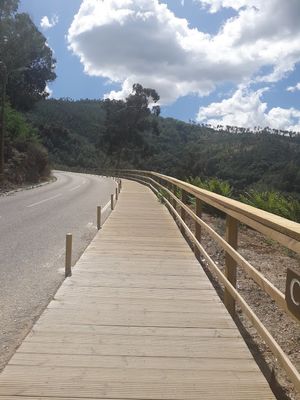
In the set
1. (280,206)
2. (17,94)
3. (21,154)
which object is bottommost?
(280,206)

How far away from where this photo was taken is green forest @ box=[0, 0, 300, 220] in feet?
109

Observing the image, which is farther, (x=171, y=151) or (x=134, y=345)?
(x=171, y=151)

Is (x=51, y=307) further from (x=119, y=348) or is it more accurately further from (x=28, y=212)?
(x=28, y=212)

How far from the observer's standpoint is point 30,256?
8898 millimetres

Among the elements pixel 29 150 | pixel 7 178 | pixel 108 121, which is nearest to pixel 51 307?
pixel 7 178

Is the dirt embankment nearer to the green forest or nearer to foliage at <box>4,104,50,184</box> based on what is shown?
the green forest

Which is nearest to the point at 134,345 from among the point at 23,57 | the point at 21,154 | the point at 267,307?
the point at 267,307

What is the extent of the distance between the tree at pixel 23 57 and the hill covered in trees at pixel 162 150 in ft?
31.5

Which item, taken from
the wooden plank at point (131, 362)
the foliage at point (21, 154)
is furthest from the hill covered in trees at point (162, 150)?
the wooden plank at point (131, 362)

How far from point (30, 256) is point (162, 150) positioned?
310 ft

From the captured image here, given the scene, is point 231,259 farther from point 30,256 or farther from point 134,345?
point 30,256

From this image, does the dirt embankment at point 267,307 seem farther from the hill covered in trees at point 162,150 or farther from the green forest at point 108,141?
the hill covered in trees at point 162,150

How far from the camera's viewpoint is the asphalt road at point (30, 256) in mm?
5143

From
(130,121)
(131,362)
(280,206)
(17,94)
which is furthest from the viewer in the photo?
(130,121)
